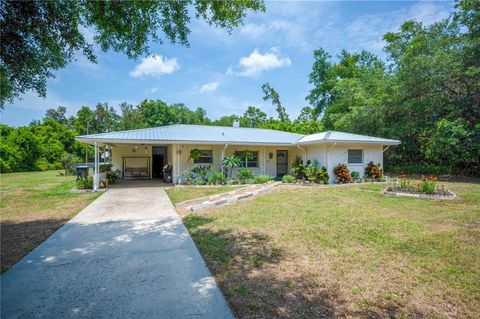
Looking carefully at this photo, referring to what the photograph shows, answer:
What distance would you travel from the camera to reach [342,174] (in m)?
14.3

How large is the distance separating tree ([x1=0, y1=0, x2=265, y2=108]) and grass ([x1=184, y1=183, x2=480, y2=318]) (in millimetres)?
3814

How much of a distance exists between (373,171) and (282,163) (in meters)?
6.03

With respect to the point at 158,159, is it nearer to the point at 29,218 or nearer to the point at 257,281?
the point at 29,218

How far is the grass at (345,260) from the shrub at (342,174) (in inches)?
268

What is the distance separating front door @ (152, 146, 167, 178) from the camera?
765 inches

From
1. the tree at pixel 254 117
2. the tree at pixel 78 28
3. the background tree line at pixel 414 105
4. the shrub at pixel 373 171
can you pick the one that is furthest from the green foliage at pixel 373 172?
the tree at pixel 254 117

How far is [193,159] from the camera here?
1512 centimetres

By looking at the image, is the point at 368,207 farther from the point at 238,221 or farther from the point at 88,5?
the point at 88,5

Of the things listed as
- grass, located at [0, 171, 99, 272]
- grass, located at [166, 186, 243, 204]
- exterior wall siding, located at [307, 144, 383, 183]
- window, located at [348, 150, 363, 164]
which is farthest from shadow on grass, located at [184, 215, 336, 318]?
window, located at [348, 150, 363, 164]

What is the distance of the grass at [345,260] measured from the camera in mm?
2793

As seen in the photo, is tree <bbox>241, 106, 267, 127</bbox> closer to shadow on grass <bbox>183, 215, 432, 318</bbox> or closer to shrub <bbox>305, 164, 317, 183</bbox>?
shrub <bbox>305, 164, 317, 183</bbox>

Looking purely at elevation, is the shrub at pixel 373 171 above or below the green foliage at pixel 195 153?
below

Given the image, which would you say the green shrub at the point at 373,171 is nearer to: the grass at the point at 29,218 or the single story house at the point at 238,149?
the single story house at the point at 238,149

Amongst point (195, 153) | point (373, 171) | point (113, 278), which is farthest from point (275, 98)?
point (113, 278)
